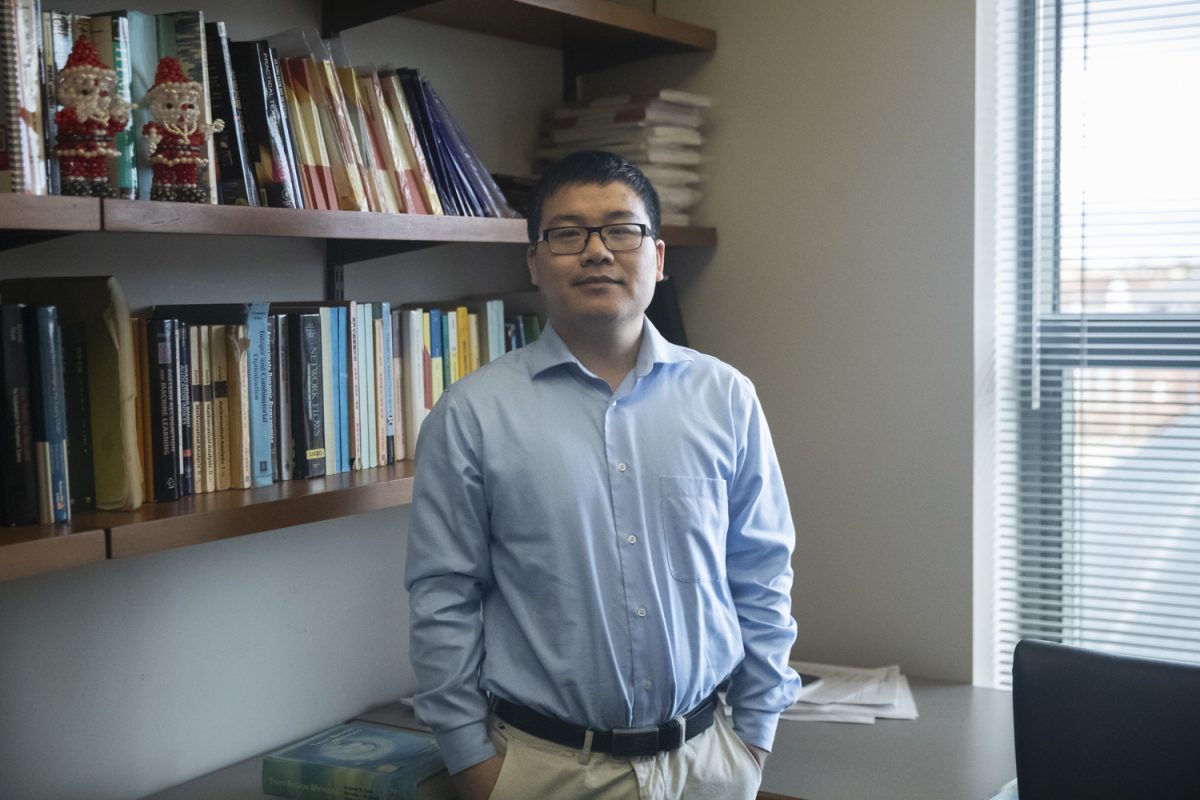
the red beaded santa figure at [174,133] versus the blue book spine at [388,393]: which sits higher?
the red beaded santa figure at [174,133]

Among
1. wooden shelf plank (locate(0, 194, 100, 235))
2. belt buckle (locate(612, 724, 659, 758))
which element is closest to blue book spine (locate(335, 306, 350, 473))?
wooden shelf plank (locate(0, 194, 100, 235))

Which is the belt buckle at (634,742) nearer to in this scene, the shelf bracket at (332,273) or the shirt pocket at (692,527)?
the shirt pocket at (692,527)

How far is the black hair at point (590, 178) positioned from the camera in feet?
5.92

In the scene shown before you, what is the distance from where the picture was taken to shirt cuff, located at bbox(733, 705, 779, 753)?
184cm

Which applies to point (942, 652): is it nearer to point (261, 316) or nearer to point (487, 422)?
point (487, 422)

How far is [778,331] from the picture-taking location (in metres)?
2.73

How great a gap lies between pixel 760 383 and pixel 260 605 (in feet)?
3.93

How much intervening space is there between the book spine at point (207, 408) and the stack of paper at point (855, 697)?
47.2 inches

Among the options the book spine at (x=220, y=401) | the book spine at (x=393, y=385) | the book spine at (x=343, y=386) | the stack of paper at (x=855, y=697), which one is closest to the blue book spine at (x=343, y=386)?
the book spine at (x=343, y=386)

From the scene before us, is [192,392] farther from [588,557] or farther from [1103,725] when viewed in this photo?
[1103,725]

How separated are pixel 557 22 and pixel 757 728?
4.88ft

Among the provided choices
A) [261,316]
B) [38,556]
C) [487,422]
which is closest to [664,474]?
[487,422]

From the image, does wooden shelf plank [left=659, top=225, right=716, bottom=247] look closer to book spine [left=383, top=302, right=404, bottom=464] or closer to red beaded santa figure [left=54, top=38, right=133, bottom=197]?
book spine [left=383, top=302, right=404, bottom=464]

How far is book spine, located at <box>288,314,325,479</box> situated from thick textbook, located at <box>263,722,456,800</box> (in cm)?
46
